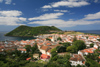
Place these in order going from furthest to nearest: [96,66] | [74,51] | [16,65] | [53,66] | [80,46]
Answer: [80,46]
[74,51]
[16,65]
[96,66]
[53,66]

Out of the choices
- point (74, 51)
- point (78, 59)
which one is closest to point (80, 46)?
point (74, 51)

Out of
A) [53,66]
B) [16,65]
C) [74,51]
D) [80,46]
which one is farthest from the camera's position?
[80,46]

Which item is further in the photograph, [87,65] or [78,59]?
[78,59]

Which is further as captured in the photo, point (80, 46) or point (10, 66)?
point (80, 46)

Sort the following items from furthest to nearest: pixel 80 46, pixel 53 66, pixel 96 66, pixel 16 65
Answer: pixel 80 46
pixel 16 65
pixel 96 66
pixel 53 66

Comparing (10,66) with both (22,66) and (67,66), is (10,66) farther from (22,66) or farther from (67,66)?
(67,66)

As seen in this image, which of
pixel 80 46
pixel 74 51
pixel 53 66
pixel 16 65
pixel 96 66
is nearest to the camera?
pixel 53 66

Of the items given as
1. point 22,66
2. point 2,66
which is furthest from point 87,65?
point 2,66

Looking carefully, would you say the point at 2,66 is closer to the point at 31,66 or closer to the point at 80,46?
the point at 31,66
